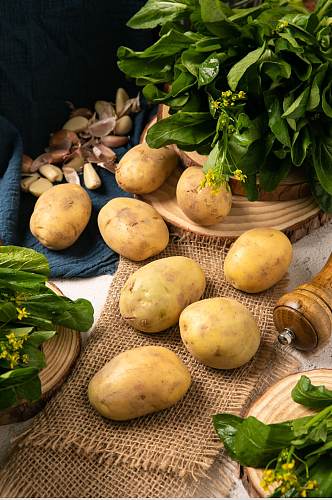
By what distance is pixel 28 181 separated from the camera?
158 cm

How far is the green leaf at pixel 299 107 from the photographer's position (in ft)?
4.07

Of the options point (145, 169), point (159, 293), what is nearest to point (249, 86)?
point (145, 169)

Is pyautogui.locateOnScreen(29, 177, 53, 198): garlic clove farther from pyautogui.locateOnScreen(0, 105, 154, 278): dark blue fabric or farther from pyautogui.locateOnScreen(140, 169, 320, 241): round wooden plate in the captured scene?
pyautogui.locateOnScreen(140, 169, 320, 241): round wooden plate

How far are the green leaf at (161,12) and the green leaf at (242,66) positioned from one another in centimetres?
18

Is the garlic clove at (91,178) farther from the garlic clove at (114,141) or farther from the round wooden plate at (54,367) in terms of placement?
the round wooden plate at (54,367)

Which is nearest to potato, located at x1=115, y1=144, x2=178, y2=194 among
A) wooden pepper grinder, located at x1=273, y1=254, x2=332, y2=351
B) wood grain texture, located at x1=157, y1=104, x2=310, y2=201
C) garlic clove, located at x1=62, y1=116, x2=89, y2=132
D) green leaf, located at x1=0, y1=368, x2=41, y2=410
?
wood grain texture, located at x1=157, y1=104, x2=310, y2=201

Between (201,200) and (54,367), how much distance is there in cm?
39

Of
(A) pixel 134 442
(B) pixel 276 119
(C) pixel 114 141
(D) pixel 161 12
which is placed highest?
(D) pixel 161 12

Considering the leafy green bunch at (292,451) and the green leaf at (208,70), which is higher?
the green leaf at (208,70)

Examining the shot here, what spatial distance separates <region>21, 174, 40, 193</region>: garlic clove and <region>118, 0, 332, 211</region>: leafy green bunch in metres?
0.33

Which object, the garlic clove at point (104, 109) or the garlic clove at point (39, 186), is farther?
the garlic clove at point (104, 109)

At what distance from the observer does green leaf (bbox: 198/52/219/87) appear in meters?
1.28

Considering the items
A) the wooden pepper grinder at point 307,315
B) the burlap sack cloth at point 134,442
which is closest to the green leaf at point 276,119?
the wooden pepper grinder at point 307,315

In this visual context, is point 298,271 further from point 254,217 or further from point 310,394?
point 310,394
